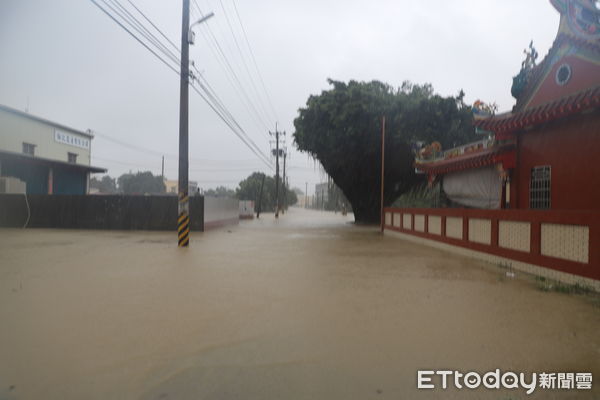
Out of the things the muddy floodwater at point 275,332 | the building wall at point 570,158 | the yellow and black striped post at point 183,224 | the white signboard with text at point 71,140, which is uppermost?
the white signboard with text at point 71,140

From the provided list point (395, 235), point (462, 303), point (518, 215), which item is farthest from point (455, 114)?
point (462, 303)

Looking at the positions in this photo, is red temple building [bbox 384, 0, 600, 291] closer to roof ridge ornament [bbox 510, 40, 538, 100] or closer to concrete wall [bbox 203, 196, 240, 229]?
roof ridge ornament [bbox 510, 40, 538, 100]

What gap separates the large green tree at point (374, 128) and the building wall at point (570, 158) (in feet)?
41.2

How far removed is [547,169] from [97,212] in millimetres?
20764

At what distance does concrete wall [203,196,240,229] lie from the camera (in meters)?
20.4

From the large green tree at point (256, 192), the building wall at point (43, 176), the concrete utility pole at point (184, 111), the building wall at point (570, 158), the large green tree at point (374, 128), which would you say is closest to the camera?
the building wall at point (570, 158)

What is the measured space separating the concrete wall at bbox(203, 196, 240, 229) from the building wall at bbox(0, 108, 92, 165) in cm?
1348

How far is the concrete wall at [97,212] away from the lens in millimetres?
19875

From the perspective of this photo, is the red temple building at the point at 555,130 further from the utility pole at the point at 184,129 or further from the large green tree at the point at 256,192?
the large green tree at the point at 256,192

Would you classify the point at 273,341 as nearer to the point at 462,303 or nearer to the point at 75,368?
the point at 75,368

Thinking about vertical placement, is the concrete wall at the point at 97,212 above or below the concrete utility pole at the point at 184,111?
below

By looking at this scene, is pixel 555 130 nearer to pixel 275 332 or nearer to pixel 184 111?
pixel 275 332

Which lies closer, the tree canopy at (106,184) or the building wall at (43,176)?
the building wall at (43,176)

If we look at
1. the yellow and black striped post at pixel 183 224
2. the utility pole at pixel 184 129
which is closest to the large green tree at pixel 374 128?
the utility pole at pixel 184 129
